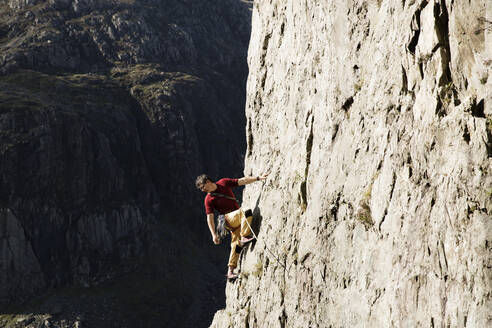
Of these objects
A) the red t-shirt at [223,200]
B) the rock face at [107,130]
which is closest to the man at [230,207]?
the red t-shirt at [223,200]

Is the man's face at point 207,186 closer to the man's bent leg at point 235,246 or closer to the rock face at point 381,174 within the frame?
the rock face at point 381,174

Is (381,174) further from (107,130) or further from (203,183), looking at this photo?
(107,130)

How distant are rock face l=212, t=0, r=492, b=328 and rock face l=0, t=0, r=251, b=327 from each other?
236 feet

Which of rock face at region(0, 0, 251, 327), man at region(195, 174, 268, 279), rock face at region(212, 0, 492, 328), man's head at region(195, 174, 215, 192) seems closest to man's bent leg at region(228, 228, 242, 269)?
man at region(195, 174, 268, 279)

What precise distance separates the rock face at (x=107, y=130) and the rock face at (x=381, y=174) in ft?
236

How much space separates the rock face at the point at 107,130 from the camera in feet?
261

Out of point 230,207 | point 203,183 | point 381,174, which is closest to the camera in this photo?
point 381,174

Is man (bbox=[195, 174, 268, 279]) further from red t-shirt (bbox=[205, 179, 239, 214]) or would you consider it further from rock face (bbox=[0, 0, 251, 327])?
rock face (bbox=[0, 0, 251, 327])

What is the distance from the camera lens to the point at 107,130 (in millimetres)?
91250

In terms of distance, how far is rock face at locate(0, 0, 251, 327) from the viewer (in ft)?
261

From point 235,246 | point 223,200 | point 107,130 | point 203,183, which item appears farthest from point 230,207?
point 107,130

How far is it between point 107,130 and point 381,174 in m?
87.5

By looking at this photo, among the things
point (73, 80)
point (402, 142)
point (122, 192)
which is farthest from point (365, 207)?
point (73, 80)

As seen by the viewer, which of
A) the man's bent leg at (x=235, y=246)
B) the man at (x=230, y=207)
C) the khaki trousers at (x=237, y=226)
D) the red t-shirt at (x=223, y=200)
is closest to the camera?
the man at (x=230, y=207)
